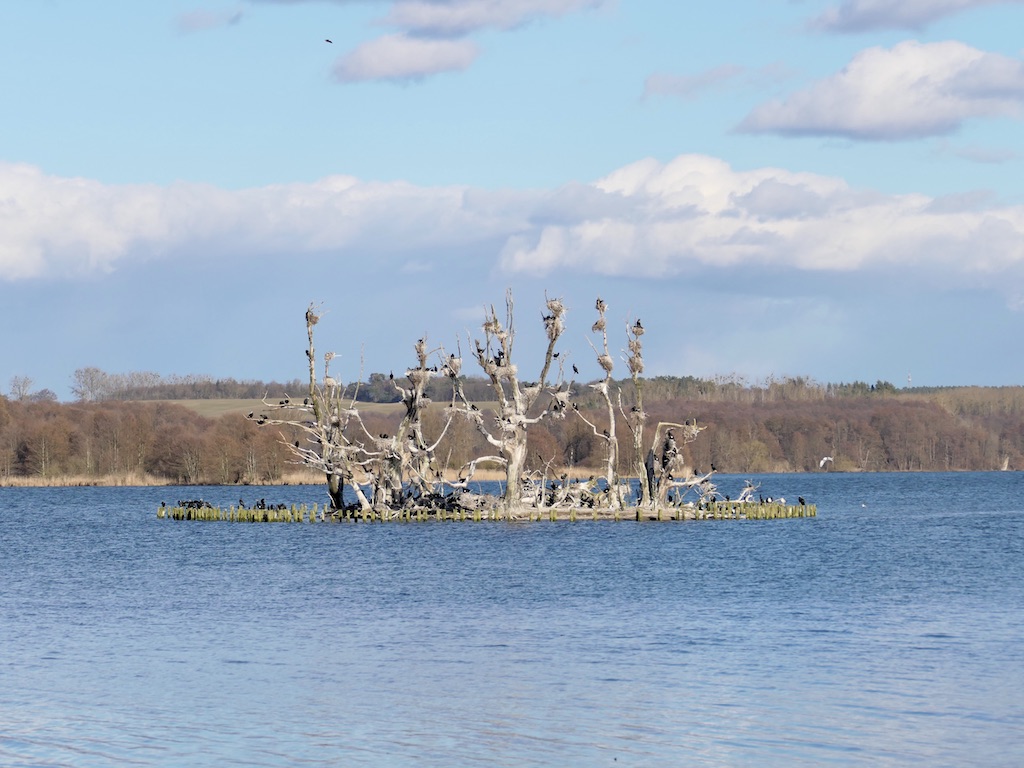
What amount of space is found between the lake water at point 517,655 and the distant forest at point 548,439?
36.2 metres

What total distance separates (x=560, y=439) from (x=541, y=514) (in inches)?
3089

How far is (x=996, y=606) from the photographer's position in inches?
1281

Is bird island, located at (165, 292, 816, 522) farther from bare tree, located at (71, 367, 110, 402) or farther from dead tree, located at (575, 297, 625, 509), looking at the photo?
bare tree, located at (71, 367, 110, 402)

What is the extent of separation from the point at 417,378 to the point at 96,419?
240 feet

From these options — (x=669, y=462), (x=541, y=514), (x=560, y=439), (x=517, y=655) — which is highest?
(x=560, y=439)

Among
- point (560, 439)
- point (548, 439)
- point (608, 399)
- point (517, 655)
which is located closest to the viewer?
point (517, 655)

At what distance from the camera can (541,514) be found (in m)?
64.4

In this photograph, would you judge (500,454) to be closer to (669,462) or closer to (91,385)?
(669,462)

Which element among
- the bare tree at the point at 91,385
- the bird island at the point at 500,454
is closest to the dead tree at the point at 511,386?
the bird island at the point at 500,454

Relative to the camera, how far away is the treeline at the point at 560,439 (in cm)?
12025

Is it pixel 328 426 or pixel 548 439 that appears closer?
pixel 328 426

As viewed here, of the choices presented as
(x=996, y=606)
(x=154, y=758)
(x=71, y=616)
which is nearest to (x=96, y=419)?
(x=71, y=616)

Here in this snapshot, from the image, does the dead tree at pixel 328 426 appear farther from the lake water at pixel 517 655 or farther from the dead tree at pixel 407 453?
the lake water at pixel 517 655

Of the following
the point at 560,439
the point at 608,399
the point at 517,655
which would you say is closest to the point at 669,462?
the point at 608,399
